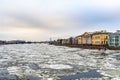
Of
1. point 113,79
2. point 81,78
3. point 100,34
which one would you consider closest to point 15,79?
point 81,78

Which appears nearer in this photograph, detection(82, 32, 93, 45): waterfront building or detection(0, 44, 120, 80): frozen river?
detection(0, 44, 120, 80): frozen river

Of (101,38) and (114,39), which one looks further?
(101,38)

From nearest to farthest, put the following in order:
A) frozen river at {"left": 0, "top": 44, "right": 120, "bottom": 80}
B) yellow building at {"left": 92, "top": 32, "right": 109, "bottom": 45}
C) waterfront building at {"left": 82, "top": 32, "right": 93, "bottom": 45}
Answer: frozen river at {"left": 0, "top": 44, "right": 120, "bottom": 80}, yellow building at {"left": 92, "top": 32, "right": 109, "bottom": 45}, waterfront building at {"left": 82, "top": 32, "right": 93, "bottom": 45}

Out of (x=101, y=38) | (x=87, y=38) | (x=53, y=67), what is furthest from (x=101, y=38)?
(x=53, y=67)

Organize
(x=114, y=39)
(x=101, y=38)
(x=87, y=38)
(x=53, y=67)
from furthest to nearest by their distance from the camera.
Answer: (x=87, y=38), (x=101, y=38), (x=114, y=39), (x=53, y=67)

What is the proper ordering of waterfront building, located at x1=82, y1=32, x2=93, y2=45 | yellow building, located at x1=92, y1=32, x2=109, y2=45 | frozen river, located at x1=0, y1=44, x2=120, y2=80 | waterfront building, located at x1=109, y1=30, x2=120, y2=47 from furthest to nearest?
waterfront building, located at x1=82, y1=32, x2=93, y2=45 < yellow building, located at x1=92, y1=32, x2=109, y2=45 < waterfront building, located at x1=109, y1=30, x2=120, y2=47 < frozen river, located at x1=0, y1=44, x2=120, y2=80

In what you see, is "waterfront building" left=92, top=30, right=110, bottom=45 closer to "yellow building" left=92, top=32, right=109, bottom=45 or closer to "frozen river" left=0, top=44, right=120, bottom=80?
"yellow building" left=92, top=32, right=109, bottom=45

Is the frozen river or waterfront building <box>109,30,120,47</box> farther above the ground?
waterfront building <box>109,30,120,47</box>

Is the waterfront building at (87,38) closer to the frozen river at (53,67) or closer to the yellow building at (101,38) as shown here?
the yellow building at (101,38)

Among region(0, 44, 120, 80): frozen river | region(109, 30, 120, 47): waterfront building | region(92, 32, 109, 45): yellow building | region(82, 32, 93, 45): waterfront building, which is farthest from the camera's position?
region(82, 32, 93, 45): waterfront building

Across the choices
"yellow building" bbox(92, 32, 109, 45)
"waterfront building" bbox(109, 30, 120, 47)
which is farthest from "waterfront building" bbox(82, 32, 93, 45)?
"waterfront building" bbox(109, 30, 120, 47)

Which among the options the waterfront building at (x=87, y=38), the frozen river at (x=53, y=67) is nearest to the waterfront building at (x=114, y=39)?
the waterfront building at (x=87, y=38)

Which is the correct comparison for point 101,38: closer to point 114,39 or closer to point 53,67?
point 114,39

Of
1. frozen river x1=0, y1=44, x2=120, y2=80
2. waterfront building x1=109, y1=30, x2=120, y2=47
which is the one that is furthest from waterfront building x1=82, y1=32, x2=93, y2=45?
frozen river x1=0, y1=44, x2=120, y2=80
